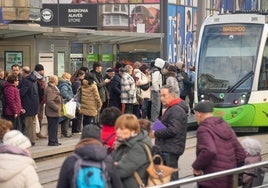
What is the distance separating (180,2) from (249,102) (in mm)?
20410

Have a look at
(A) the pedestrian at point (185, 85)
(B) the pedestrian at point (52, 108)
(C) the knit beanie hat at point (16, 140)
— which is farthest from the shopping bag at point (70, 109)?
(C) the knit beanie hat at point (16, 140)

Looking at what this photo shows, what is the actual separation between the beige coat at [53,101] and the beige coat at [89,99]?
56.2 inches

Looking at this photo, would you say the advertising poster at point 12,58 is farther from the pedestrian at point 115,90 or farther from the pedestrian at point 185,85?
the pedestrian at point 185,85

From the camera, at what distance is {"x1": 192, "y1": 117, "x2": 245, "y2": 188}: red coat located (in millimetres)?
7875

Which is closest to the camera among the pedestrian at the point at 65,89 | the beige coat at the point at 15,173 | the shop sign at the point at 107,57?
the beige coat at the point at 15,173

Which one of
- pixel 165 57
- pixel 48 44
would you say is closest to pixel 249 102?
pixel 48 44

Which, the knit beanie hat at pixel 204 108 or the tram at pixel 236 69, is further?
the tram at pixel 236 69

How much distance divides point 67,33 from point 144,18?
1626 cm

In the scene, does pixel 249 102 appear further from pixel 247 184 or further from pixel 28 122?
pixel 247 184

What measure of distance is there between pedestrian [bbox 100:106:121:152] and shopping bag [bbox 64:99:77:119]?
9.81 metres

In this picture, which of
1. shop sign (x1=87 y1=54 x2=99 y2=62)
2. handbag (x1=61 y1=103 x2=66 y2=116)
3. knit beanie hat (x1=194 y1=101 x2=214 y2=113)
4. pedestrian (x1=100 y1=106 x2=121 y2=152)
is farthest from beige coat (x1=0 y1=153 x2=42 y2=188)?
shop sign (x1=87 y1=54 x2=99 y2=62)

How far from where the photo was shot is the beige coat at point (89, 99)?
18.4 metres

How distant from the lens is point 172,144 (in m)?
9.45

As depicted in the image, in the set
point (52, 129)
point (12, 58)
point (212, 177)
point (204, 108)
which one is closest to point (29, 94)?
point (52, 129)
